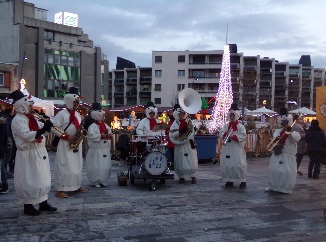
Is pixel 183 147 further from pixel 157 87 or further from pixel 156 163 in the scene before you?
pixel 157 87

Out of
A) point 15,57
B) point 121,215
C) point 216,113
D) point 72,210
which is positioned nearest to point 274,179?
point 121,215

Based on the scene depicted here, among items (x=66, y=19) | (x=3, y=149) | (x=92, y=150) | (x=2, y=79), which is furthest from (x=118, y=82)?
(x=3, y=149)

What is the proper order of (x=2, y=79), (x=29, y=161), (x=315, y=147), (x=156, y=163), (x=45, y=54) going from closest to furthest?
(x=29, y=161) < (x=156, y=163) < (x=315, y=147) < (x=2, y=79) < (x=45, y=54)

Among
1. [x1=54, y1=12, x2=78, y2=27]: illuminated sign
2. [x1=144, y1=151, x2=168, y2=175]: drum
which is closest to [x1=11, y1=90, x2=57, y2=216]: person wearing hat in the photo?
[x1=144, y1=151, x2=168, y2=175]: drum

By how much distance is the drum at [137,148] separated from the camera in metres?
9.96

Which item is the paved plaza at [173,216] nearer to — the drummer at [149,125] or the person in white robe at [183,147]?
the person in white robe at [183,147]

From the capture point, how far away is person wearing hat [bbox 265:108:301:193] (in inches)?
365

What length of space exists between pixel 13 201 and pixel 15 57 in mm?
39933

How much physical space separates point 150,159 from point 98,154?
4.16 ft

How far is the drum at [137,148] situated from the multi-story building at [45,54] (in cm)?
3280

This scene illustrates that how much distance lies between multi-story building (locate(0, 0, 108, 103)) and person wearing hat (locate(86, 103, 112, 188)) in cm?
3271

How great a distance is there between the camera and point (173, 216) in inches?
280

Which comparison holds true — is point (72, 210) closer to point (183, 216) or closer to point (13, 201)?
point (13, 201)

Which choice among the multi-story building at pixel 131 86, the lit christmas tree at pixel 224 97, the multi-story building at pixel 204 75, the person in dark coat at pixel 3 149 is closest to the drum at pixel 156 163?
the person in dark coat at pixel 3 149
